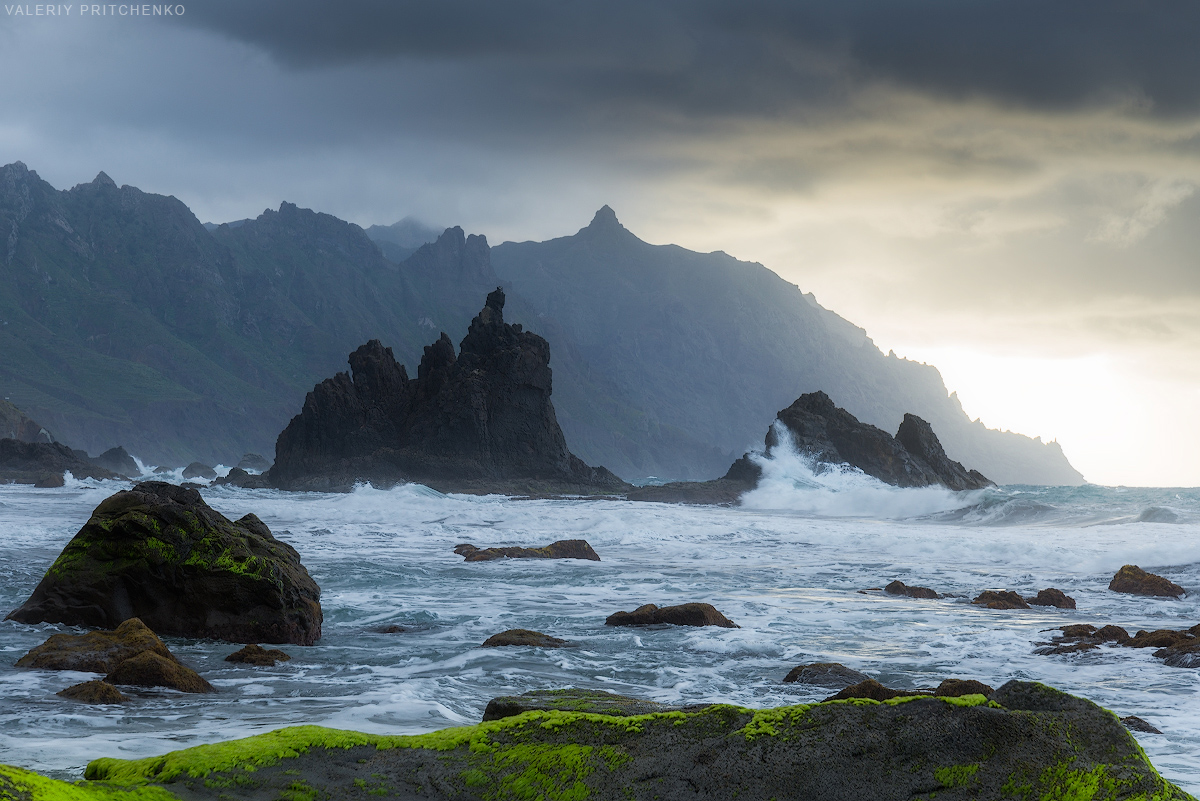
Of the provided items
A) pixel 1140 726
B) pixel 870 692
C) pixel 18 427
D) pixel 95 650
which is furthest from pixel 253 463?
pixel 1140 726

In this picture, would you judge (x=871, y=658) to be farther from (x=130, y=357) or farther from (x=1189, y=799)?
(x=130, y=357)

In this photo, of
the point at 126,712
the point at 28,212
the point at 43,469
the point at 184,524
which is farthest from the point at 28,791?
the point at 28,212

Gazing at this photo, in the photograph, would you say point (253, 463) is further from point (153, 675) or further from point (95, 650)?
point (153, 675)

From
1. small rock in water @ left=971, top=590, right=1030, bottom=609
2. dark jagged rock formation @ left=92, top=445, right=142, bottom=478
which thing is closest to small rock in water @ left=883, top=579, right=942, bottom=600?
small rock in water @ left=971, top=590, right=1030, bottom=609

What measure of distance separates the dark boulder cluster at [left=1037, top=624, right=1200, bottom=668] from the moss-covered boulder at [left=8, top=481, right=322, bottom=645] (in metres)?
10.0

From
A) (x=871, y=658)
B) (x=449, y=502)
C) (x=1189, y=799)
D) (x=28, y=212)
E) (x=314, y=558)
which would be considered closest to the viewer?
(x=1189, y=799)

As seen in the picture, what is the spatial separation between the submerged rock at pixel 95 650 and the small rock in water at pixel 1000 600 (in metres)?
13.6

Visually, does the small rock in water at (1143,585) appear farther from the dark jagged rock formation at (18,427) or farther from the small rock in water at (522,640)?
the dark jagged rock formation at (18,427)

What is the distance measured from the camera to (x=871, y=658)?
10.7 m

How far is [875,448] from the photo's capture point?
2835 inches

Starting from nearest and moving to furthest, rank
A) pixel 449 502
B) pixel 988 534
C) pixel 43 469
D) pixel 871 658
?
pixel 871 658 < pixel 988 534 < pixel 449 502 < pixel 43 469

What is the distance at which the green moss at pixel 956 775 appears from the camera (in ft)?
10.7

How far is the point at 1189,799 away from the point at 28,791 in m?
3.85

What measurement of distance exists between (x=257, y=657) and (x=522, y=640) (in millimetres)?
3175
